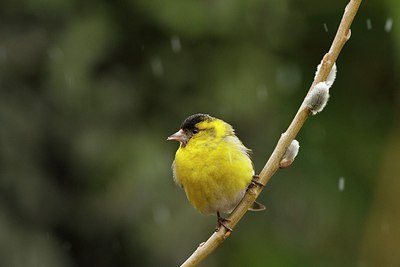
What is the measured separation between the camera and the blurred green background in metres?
5.41

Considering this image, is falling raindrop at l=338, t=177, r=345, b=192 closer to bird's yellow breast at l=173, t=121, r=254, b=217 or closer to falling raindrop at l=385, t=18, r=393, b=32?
falling raindrop at l=385, t=18, r=393, b=32

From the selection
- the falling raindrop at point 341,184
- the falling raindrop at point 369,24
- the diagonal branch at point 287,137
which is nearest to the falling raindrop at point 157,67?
the falling raindrop at point 341,184

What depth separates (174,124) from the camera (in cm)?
564

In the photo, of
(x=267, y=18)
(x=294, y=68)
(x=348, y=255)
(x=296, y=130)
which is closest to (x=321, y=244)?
(x=348, y=255)

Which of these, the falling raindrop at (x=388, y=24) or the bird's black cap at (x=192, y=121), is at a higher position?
the falling raindrop at (x=388, y=24)

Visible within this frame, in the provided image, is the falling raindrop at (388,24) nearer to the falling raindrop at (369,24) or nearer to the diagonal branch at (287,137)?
the falling raindrop at (369,24)

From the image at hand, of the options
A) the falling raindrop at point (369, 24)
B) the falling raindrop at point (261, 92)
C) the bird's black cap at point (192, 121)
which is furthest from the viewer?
the falling raindrop at point (369, 24)

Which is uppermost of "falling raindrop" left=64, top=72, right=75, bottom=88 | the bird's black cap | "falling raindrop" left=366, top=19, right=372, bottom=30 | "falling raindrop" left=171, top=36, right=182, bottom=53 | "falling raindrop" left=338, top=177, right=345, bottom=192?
"falling raindrop" left=366, top=19, right=372, bottom=30

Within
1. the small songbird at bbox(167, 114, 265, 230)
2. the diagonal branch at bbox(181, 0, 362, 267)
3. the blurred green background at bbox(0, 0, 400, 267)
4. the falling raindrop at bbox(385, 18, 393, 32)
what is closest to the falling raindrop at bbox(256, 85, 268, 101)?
the blurred green background at bbox(0, 0, 400, 267)

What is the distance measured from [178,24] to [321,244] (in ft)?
6.10

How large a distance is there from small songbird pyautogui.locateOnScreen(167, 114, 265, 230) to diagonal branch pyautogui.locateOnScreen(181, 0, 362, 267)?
0.87m

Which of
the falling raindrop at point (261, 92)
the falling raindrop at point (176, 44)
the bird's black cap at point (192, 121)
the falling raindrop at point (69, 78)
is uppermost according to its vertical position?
the falling raindrop at point (176, 44)

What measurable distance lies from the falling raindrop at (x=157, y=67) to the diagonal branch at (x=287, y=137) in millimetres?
3472

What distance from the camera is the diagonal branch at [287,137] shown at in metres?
1.99
